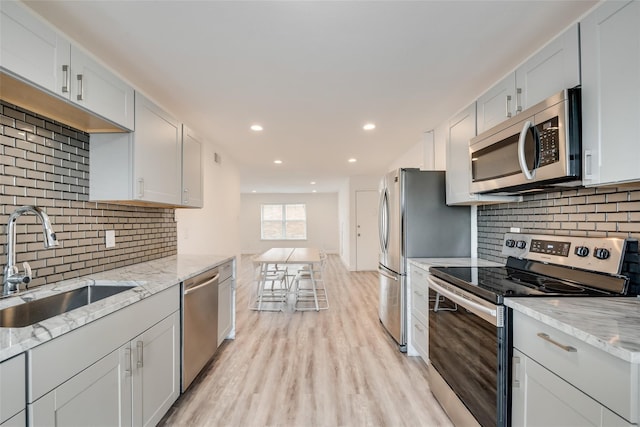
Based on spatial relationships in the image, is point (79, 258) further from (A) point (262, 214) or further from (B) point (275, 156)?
(A) point (262, 214)

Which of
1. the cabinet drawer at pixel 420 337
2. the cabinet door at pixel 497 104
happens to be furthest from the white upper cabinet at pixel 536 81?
the cabinet drawer at pixel 420 337

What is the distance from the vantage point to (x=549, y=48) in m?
1.57

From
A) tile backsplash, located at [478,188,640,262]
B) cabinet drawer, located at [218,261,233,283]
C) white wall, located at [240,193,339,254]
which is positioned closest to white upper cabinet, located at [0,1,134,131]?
cabinet drawer, located at [218,261,233,283]

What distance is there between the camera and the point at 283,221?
11016 mm

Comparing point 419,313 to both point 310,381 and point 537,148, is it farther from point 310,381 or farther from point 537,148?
point 537,148

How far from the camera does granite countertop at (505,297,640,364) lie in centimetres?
87

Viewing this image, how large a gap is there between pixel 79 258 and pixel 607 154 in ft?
9.28

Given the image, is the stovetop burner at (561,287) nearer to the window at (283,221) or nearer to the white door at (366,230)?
the white door at (366,230)

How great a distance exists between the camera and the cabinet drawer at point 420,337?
8.01ft

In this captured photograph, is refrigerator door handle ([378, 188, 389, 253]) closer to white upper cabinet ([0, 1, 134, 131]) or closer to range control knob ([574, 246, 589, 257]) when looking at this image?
range control knob ([574, 246, 589, 257])

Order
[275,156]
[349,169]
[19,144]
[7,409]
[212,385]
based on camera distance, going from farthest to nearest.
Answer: [349,169] → [275,156] → [212,385] → [19,144] → [7,409]

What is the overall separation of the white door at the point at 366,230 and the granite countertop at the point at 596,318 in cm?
593

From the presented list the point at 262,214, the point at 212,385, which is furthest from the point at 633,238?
the point at 262,214

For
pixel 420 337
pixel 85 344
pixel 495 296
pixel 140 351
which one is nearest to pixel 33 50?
pixel 85 344
